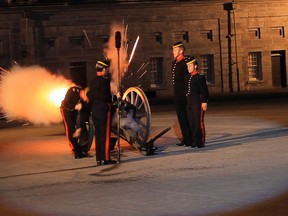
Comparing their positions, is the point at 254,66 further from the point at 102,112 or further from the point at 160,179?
the point at 160,179

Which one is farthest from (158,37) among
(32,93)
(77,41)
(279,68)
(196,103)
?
(196,103)

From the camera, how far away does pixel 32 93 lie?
20578mm

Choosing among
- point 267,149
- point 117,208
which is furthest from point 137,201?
point 267,149

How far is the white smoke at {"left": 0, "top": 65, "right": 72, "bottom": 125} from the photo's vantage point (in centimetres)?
1942

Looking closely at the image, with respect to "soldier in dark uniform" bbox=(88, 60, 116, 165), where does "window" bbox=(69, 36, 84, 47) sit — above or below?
above

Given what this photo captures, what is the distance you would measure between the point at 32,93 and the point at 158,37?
28492mm

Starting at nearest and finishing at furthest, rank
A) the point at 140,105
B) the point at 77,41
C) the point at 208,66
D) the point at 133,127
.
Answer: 1. the point at 133,127
2. the point at 140,105
3. the point at 77,41
4. the point at 208,66

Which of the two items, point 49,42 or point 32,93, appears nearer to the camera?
point 32,93

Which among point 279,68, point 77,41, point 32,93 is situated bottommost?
point 279,68

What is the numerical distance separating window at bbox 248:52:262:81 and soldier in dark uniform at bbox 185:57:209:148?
34554mm

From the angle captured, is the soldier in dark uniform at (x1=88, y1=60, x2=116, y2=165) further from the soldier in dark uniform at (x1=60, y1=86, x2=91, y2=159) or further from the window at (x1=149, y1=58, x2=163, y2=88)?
the window at (x1=149, y1=58, x2=163, y2=88)

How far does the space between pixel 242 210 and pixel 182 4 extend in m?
39.9

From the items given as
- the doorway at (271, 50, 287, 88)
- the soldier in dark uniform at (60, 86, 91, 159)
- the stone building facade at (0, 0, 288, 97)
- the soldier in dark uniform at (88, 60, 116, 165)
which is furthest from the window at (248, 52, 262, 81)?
the soldier in dark uniform at (88, 60, 116, 165)

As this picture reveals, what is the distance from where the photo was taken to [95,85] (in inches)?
573
